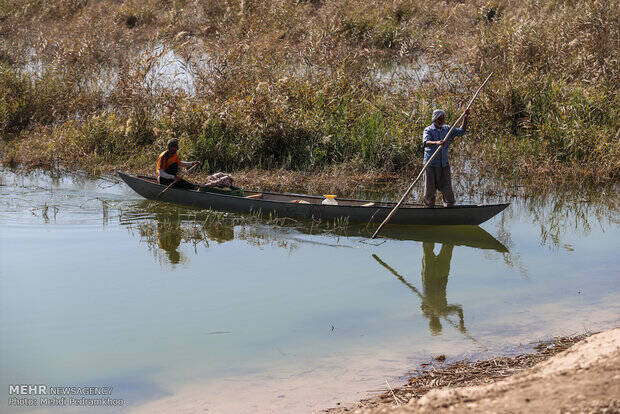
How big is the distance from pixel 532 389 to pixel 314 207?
6.40 meters

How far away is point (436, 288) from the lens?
7535 mm

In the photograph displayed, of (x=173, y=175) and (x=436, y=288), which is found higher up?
(x=173, y=175)

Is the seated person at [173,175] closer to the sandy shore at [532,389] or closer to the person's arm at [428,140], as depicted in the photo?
the person's arm at [428,140]

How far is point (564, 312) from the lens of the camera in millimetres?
6586

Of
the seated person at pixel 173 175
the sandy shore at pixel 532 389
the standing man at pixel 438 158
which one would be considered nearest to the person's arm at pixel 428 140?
the standing man at pixel 438 158

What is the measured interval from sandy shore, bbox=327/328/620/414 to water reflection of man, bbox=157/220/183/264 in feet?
14.6

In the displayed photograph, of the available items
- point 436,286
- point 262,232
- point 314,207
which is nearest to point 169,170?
point 262,232

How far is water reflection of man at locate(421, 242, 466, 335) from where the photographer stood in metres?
6.58

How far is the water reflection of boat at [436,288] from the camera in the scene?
644 centimetres

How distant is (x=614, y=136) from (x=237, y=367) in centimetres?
1015

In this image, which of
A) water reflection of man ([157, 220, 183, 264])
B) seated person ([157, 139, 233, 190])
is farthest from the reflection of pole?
seated person ([157, 139, 233, 190])

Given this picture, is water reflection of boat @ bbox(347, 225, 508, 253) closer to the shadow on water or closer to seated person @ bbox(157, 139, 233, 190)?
the shadow on water

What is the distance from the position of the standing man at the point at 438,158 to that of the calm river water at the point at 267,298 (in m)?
0.63

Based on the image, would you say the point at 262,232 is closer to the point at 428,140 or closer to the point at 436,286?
the point at 428,140
